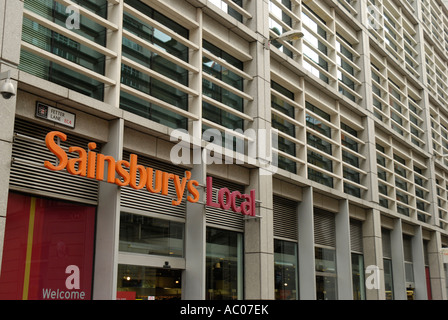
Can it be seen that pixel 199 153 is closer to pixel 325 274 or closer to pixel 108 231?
pixel 108 231

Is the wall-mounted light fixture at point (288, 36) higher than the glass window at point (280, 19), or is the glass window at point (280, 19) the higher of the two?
the glass window at point (280, 19)

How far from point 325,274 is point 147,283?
401 inches

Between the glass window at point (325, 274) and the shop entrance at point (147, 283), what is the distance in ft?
26.8

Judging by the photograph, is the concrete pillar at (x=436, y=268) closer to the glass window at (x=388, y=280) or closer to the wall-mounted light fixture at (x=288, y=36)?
the glass window at (x=388, y=280)

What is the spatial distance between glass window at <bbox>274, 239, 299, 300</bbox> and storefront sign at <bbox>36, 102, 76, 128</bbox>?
9.58m

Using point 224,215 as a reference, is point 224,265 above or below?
below

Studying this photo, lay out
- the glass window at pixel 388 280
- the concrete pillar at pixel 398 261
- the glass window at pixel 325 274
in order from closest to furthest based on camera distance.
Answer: the glass window at pixel 325 274, the glass window at pixel 388 280, the concrete pillar at pixel 398 261

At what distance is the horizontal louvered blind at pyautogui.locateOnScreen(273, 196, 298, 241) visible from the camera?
785 inches

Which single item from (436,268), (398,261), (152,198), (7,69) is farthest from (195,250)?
(436,268)

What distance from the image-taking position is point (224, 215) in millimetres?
17375

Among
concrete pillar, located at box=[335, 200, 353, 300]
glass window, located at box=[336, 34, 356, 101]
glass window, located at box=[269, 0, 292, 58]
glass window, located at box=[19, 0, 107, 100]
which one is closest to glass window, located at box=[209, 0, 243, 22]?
glass window, located at box=[269, 0, 292, 58]

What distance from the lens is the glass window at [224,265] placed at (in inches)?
646

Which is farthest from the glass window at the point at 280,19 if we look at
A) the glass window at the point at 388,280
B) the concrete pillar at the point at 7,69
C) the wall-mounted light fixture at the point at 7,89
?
the glass window at the point at 388,280

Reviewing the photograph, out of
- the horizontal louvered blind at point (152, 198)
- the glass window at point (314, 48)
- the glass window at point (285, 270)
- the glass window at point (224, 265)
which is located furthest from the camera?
the glass window at point (314, 48)
